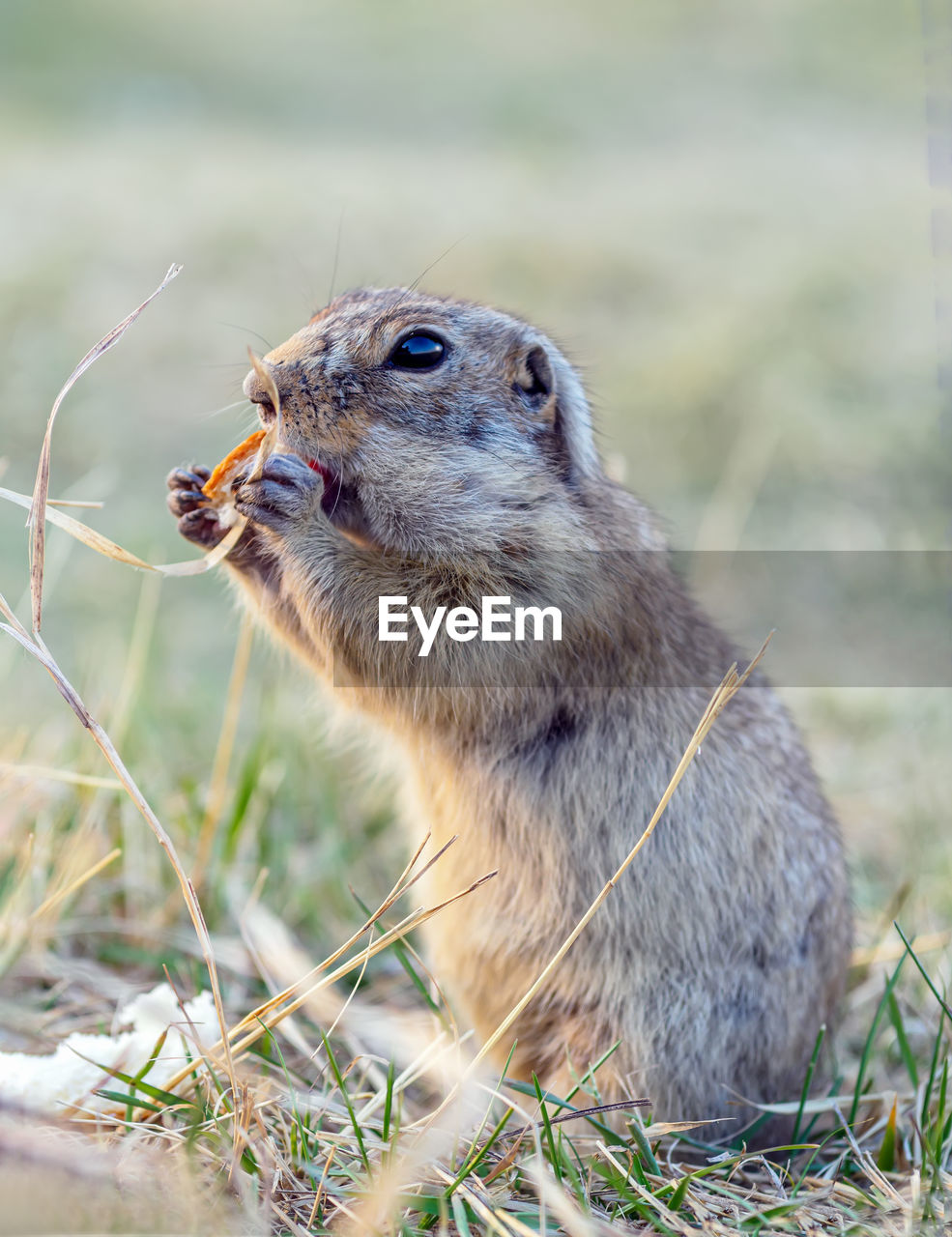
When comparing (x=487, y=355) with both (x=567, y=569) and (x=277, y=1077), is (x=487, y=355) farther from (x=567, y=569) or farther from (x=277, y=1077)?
(x=277, y=1077)

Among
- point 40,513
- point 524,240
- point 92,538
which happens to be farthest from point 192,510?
point 524,240

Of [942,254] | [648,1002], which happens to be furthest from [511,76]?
[648,1002]

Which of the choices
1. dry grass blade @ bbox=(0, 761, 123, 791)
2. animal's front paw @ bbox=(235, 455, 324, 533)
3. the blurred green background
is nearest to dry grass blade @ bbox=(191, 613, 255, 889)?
dry grass blade @ bbox=(0, 761, 123, 791)

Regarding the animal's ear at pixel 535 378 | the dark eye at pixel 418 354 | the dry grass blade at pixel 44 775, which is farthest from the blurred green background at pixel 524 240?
the dark eye at pixel 418 354

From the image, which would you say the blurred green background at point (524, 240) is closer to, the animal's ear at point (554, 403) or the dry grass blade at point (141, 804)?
the animal's ear at point (554, 403)

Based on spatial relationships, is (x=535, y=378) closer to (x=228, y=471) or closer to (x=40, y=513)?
(x=228, y=471)

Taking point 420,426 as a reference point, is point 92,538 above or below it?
below

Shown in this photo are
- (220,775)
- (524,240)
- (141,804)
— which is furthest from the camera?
(524,240)
